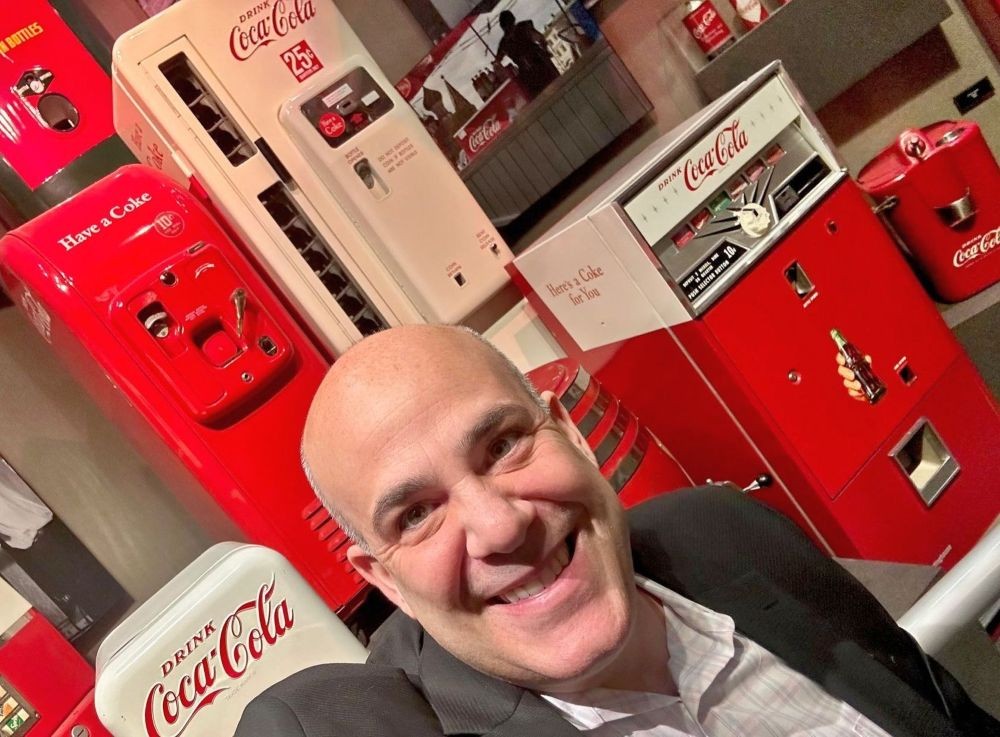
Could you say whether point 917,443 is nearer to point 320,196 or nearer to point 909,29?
point 909,29

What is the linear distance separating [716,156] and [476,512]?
5.57 ft

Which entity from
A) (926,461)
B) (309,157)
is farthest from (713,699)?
(309,157)

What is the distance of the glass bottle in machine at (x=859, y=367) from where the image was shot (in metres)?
2.58

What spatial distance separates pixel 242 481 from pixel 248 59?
52.7 inches

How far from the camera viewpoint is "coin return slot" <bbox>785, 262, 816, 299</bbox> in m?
2.55

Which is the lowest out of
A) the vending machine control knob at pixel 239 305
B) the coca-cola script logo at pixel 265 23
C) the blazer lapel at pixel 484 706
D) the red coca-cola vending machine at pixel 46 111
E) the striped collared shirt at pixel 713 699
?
the striped collared shirt at pixel 713 699

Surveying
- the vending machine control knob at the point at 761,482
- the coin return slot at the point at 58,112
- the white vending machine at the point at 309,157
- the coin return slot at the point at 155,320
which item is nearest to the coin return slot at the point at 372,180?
the white vending machine at the point at 309,157

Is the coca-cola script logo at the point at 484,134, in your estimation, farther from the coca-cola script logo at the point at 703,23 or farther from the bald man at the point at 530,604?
the bald man at the point at 530,604

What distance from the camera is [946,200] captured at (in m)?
2.92

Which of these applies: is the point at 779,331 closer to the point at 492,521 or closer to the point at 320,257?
the point at 320,257

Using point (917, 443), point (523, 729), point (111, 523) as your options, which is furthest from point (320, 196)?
point (917, 443)

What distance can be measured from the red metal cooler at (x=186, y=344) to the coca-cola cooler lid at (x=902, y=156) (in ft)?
7.28

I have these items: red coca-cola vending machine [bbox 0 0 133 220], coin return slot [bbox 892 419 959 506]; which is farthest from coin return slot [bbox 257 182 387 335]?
coin return slot [bbox 892 419 959 506]

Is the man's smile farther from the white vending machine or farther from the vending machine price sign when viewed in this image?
the white vending machine
